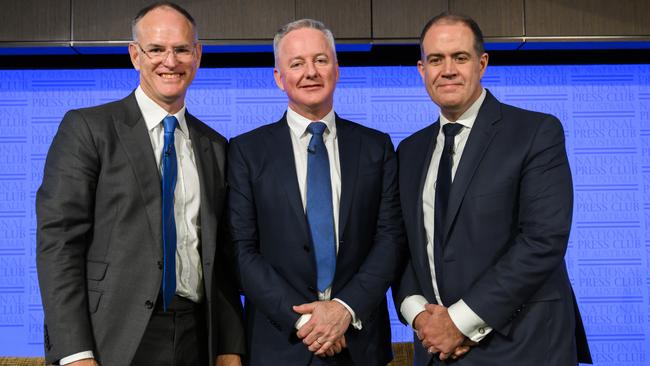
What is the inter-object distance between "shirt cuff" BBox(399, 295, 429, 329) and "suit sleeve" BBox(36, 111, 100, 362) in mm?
975

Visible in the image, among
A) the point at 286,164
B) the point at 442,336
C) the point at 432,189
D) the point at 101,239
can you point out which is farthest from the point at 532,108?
the point at 101,239

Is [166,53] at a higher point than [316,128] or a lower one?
higher

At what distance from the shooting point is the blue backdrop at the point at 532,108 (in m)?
4.04

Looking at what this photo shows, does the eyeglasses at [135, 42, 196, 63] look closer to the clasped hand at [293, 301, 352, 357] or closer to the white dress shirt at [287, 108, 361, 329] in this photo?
the white dress shirt at [287, 108, 361, 329]

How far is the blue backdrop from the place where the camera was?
13.3 ft

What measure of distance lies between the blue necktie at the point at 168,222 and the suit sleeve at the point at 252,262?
229mm

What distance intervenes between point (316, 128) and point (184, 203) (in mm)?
504

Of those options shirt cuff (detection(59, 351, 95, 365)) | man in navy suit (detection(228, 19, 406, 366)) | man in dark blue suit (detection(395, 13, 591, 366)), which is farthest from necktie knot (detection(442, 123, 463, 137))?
shirt cuff (detection(59, 351, 95, 365))

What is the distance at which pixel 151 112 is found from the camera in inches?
86.0

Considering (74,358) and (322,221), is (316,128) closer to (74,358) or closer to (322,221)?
(322,221)

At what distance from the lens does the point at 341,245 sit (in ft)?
7.09

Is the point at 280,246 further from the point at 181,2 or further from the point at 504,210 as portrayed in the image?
the point at 181,2

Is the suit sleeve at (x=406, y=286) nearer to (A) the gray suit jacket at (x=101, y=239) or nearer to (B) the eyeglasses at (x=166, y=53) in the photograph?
(A) the gray suit jacket at (x=101, y=239)

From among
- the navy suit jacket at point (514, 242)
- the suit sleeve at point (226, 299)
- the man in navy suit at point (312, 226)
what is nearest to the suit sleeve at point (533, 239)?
the navy suit jacket at point (514, 242)
